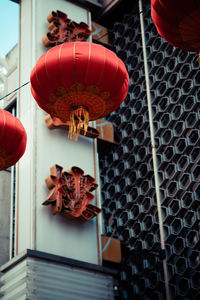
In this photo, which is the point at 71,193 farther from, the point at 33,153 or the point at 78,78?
the point at 78,78

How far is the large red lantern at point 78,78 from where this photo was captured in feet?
19.9

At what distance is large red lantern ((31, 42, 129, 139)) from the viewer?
6.06 m

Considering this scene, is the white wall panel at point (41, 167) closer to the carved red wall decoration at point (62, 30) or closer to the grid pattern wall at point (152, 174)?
the carved red wall decoration at point (62, 30)

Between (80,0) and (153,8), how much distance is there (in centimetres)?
723

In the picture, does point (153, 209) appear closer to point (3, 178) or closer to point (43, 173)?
point (43, 173)

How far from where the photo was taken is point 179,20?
16.0 feet

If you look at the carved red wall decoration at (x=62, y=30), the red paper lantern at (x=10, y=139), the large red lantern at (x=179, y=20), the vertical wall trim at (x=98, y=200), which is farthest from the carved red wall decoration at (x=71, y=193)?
the large red lantern at (x=179, y=20)

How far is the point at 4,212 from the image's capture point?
11.1m

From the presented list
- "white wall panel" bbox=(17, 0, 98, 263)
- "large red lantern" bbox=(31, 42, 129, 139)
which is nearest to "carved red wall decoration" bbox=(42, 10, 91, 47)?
"white wall panel" bbox=(17, 0, 98, 263)

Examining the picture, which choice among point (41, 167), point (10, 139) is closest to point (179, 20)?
point (10, 139)

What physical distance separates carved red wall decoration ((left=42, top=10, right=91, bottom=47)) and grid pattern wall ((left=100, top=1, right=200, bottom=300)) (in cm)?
99

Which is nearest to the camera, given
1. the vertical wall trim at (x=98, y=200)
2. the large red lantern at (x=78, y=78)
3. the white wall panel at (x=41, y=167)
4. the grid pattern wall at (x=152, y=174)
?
the large red lantern at (x=78, y=78)

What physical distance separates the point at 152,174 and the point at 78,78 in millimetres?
4120

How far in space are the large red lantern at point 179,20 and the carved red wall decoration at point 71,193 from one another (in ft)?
15.2
